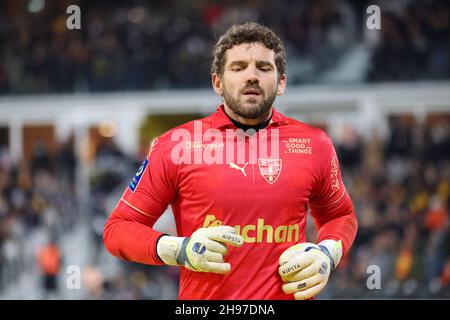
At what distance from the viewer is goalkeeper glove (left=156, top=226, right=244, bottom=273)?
3.48m

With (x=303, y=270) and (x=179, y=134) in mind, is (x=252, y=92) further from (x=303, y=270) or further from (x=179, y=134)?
(x=303, y=270)

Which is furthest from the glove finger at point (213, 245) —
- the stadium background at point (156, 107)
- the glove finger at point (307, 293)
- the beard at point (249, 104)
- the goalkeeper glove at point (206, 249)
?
the stadium background at point (156, 107)

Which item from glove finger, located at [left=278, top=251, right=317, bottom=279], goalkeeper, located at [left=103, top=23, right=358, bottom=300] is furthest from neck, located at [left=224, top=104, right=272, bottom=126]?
glove finger, located at [left=278, top=251, right=317, bottom=279]

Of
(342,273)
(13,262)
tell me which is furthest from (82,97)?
(342,273)

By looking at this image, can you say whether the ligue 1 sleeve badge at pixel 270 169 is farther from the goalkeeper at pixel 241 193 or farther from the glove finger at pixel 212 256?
the glove finger at pixel 212 256

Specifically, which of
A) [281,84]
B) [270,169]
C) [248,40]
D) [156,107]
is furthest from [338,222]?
[156,107]

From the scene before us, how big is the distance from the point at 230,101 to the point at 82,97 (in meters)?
13.3

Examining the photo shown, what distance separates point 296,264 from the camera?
3.61 meters

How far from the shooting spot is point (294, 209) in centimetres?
378

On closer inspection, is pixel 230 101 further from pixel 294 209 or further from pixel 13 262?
pixel 13 262

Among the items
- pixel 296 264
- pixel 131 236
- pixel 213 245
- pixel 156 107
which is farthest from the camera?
pixel 156 107

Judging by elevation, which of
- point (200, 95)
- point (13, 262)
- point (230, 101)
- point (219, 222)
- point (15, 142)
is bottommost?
point (13, 262)

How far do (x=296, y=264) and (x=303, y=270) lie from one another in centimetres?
4

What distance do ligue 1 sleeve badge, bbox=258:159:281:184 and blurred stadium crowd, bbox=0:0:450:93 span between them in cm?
1252
